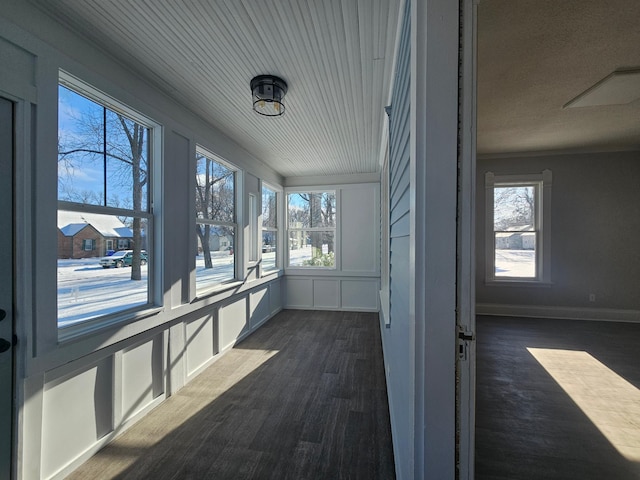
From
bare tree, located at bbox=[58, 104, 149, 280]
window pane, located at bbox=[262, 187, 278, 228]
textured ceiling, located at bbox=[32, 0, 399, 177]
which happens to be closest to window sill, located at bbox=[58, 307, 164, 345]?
bare tree, located at bbox=[58, 104, 149, 280]

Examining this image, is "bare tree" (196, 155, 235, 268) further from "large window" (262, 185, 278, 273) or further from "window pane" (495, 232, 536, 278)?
"window pane" (495, 232, 536, 278)

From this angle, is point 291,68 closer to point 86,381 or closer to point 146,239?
point 146,239

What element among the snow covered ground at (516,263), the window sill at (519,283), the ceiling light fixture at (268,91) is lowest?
the window sill at (519,283)

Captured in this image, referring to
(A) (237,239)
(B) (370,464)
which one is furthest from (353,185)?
(B) (370,464)

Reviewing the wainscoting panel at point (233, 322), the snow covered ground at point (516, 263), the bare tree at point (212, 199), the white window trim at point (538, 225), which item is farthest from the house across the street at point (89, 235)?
the snow covered ground at point (516, 263)

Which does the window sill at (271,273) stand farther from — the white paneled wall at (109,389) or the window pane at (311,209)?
the white paneled wall at (109,389)

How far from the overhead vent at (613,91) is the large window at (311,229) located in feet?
11.7

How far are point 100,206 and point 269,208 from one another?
10.7ft

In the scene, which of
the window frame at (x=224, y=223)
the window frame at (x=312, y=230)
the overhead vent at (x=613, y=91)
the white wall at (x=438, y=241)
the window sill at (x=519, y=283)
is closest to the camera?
the white wall at (x=438, y=241)

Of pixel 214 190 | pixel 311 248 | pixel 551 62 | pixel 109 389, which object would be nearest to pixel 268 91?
pixel 214 190

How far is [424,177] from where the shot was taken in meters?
0.85

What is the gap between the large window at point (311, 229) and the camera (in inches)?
215

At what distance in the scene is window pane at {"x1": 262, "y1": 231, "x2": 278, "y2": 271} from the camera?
486 centimetres

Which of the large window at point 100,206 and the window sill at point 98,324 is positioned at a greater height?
the large window at point 100,206
